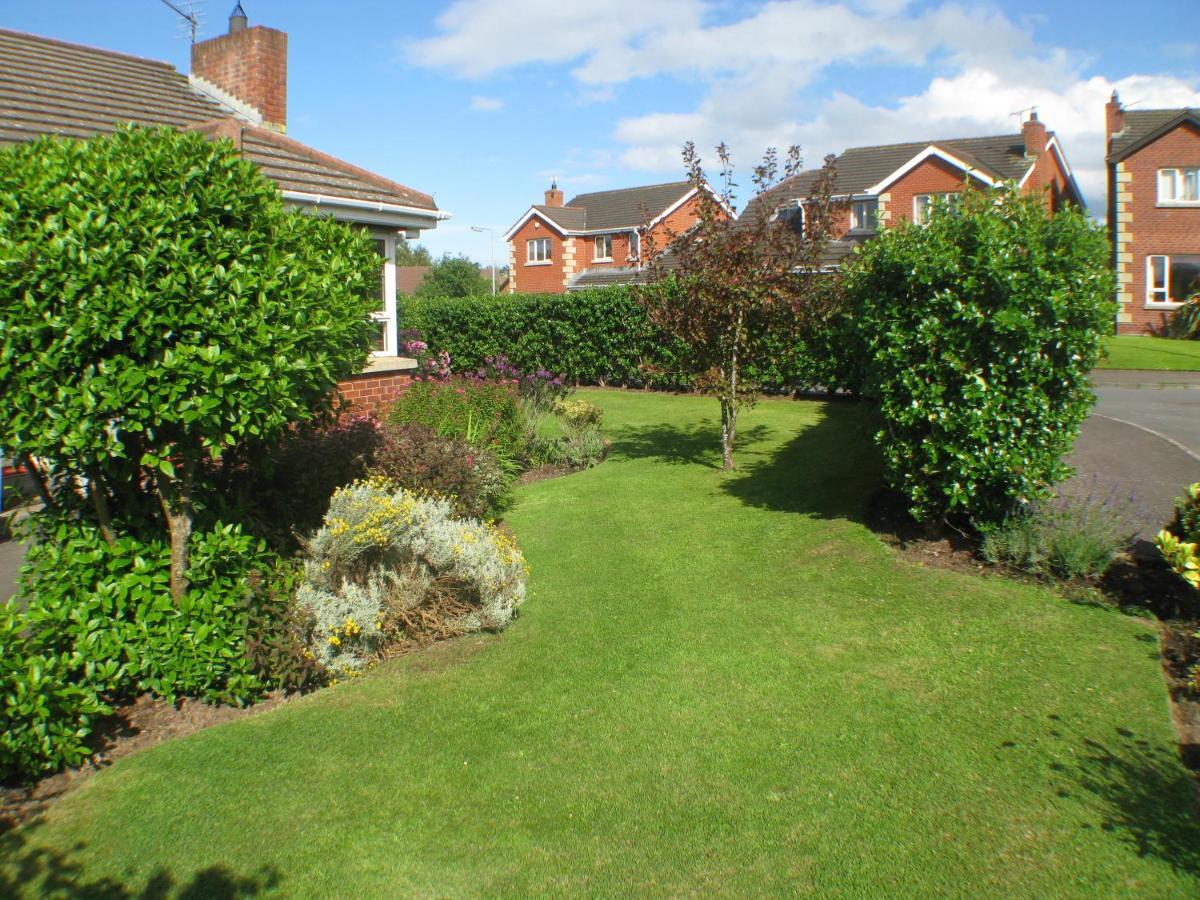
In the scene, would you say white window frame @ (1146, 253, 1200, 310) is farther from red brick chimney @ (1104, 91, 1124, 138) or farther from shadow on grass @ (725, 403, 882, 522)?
shadow on grass @ (725, 403, 882, 522)

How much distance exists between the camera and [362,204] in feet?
36.5

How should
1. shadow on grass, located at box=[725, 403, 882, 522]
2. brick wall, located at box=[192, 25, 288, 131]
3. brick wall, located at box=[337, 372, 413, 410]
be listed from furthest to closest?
brick wall, located at box=[192, 25, 288, 131] → brick wall, located at box=[337, 372, 413, 410] → shadow on grass, located at box=[725, 403, 882, 522]

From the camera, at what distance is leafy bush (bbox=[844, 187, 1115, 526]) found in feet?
23.1

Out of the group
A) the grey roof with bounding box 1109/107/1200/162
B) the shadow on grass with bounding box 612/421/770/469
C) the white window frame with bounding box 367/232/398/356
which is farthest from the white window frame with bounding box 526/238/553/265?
the white window frame with bounding box 367/232/398/356

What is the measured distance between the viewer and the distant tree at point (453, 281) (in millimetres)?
65625

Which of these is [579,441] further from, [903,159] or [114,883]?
[903,159]

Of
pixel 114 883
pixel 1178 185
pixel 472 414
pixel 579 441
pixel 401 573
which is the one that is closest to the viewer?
pixel 114 883

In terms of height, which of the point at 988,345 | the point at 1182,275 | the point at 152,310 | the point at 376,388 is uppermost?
the point at 1182,275

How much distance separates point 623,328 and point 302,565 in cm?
1665

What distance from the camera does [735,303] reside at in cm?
1180

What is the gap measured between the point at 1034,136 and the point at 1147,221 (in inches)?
216

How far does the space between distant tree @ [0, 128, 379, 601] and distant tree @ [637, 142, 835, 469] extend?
22.3 ft

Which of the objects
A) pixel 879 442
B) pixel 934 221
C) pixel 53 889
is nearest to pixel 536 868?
pixel 53 889

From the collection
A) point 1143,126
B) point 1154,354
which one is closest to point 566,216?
point 1143,126
